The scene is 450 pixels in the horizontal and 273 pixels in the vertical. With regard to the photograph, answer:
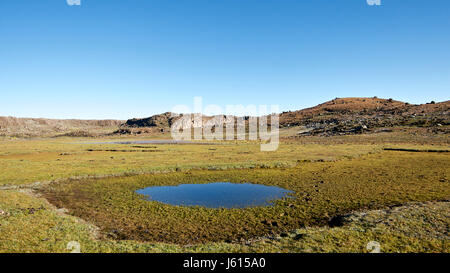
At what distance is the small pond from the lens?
22.6m

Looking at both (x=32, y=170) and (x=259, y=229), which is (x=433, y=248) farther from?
(x=32, y=170)

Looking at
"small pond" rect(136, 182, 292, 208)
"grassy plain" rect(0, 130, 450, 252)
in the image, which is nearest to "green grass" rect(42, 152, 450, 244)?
"grassy plain" rect(0, 130, 450, 252)

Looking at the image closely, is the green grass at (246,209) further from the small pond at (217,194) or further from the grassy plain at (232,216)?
the small pond at (217,194)

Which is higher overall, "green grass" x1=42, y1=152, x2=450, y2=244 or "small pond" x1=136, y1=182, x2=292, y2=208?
"green grass" x1=42, y1=152, x2=450, y2=244

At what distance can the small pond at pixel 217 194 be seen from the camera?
2256cm

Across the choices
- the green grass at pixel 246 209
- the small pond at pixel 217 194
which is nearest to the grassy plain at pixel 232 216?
the green grass at pixel 246 209

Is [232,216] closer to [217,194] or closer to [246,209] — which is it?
[246,209]

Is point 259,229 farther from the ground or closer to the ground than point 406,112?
closer to the ground

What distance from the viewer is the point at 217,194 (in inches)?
1014

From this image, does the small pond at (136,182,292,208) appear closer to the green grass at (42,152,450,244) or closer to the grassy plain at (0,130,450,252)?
the green grass at (42,152,450,244)

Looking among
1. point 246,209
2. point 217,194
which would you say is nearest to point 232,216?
point 246,209
